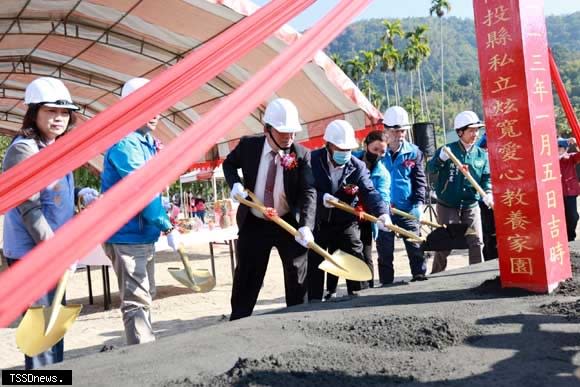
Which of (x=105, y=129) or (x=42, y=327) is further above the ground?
(x=105, y=129)

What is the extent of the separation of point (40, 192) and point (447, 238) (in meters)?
3.03

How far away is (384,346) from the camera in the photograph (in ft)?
7.28

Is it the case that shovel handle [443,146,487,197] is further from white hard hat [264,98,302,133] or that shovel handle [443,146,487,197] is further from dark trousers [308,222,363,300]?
white hard hat [264,98,302,133]

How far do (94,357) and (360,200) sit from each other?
2432mm

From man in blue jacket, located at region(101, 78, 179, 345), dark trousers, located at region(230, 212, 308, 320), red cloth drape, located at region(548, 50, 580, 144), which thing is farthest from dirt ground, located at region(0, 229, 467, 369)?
red cloth drape, located at region(548, 50, 580, 144)

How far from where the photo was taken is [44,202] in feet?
8.23

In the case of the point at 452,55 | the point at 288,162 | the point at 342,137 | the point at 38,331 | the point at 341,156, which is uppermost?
the point at 452,55

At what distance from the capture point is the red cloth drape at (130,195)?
1.28 meters

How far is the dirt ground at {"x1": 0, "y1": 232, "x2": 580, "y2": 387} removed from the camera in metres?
1.87

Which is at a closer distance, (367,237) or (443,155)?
(367,237)

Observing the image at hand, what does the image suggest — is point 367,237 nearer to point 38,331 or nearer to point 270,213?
point 270,213

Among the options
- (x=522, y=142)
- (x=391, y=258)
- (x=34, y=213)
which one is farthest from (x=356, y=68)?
(x=34, y=213)

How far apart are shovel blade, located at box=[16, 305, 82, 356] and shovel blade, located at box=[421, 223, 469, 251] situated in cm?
277

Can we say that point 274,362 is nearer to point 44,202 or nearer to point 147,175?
point 147,175
